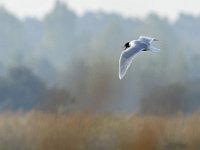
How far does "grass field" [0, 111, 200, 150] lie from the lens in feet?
32.5

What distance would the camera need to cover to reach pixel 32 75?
2634 cm

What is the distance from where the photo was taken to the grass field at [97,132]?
9914 millimetres

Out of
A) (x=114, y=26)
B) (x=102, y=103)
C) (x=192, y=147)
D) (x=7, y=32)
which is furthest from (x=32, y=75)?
(x=7, y=32)

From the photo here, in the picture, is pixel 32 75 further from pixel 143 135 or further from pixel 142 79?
pixel 143 135

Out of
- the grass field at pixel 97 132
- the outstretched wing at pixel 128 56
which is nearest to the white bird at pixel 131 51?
the outstretched wing at pixel 128 56

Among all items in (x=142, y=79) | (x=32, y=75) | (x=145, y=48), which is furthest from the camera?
(x=32, y=75)

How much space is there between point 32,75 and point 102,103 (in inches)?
590

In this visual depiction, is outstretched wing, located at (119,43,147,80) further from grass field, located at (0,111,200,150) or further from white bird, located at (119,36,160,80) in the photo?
grass field, located at (0,111,200,150)

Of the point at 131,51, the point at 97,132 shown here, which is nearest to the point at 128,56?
the point at 131,51

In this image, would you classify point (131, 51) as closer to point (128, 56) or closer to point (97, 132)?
point (128, 56)

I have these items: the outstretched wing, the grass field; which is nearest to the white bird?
the outstretched wing

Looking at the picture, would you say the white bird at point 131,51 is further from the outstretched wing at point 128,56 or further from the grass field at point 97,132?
the grass field at point 97,132

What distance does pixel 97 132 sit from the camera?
1030cm

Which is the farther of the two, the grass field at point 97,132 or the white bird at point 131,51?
the grass field at point 97,132
